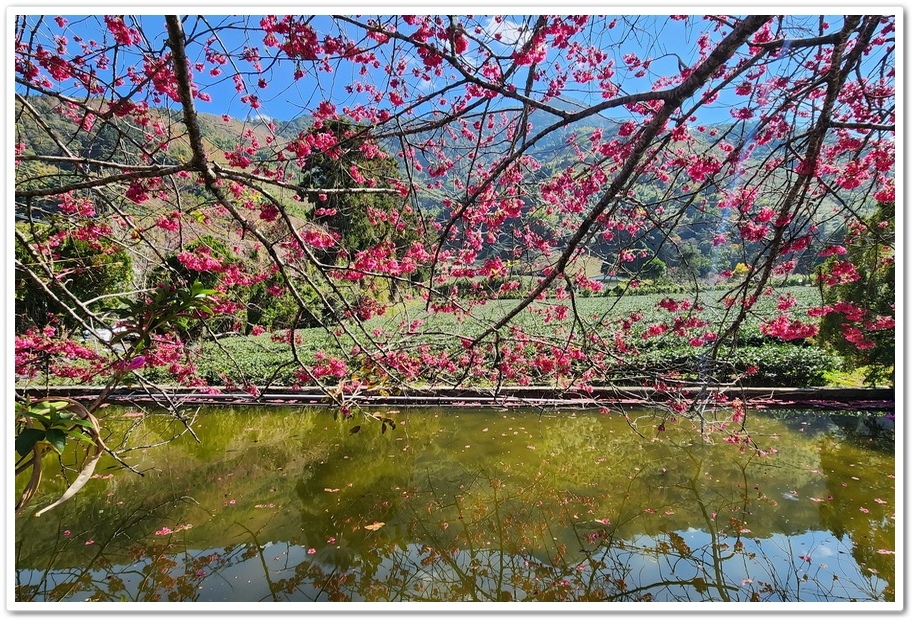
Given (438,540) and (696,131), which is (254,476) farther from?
(696,131)

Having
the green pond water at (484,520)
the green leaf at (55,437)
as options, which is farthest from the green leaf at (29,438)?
the green pond water at (484,520)

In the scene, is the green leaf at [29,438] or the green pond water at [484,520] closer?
the green leaf at [29,438]

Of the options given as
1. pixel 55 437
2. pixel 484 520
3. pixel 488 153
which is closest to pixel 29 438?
pixel 55 437

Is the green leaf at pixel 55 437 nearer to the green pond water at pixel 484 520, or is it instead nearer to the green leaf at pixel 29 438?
the green leaf at pixel 29 438

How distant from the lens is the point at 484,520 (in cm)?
260

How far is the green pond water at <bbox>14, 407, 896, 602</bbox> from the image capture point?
2070 mm

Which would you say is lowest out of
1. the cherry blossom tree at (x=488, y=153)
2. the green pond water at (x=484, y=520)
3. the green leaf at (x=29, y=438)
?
the green pond water at (x=484, y=520)

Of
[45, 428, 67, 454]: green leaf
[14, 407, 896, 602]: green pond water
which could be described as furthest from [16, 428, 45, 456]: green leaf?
[14, 407, 896, 602]: green pond water

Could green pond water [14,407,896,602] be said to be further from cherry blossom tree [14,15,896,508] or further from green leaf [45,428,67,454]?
green leaf [45,428,67,454]

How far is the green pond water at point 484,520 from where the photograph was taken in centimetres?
207

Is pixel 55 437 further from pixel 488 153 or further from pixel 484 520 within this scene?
pixel 484 520

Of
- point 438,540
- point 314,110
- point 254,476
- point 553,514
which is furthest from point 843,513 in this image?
point 254,476
